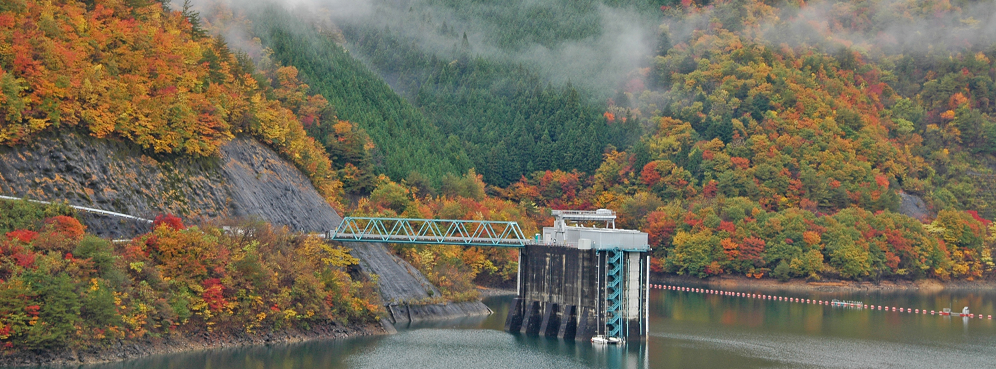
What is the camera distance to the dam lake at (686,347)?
7519 cm

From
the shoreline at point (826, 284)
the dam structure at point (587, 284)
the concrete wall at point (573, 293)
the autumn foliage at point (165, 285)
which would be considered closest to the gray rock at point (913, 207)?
the shoreline at point (826, 284)

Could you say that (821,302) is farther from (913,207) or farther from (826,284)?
(913,207)

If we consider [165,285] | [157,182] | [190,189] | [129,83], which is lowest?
[165,285]

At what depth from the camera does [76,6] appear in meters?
93.2

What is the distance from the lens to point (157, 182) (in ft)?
284

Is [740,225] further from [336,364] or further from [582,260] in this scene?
[336,364]

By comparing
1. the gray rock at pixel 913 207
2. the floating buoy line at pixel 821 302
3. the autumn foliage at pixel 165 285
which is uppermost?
the gray rock at pixel 913 207

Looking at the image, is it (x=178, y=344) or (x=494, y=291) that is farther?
(x=494, y=291)

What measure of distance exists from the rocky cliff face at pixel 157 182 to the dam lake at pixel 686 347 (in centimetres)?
1532

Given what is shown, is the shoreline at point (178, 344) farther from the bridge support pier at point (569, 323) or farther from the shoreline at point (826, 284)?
the shoreline at point (826, 284)

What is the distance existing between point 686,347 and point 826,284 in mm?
84589

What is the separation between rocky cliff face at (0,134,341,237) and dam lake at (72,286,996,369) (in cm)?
1532

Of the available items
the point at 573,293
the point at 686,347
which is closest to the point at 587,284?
the point at 573,293

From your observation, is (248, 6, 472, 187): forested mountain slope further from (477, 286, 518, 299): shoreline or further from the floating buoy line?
the floating buoy line
